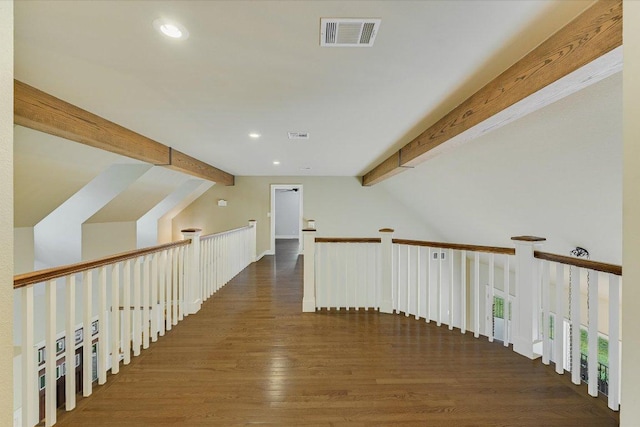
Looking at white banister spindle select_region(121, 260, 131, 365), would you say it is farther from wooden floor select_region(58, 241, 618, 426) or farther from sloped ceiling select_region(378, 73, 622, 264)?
sloped ceiling select_region(378, 73, 622, 264)

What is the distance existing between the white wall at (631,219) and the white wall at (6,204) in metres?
1.80

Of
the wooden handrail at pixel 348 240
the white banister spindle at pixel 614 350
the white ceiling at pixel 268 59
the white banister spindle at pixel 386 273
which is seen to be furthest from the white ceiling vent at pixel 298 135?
the white banister spindle at pixel 614 350

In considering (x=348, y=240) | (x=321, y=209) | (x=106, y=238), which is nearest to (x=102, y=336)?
(x=348, y=240)

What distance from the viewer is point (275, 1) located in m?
1.39

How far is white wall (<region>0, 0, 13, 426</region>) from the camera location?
2.65 feet

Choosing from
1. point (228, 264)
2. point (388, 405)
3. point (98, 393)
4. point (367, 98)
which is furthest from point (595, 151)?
point (228, 264)

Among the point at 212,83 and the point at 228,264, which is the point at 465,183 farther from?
the point at 228,264

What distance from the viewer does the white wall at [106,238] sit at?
5.32m

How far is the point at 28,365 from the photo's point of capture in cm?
163

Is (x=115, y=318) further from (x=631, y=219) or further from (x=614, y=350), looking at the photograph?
(x=614, y=350)

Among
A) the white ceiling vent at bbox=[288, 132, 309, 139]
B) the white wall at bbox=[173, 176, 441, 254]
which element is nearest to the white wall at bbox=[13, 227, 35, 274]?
the white wall at bbox=[173, 176, 441, 254]

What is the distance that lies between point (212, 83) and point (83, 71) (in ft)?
2.80

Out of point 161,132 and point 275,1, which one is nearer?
point 275,1

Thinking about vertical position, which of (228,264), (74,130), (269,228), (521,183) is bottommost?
(228,264)
